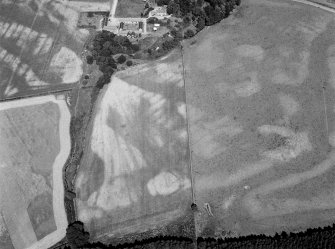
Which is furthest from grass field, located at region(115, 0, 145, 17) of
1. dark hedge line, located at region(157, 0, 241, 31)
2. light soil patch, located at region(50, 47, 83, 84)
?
light soil patch, located at region(50, 47, 83, 84)

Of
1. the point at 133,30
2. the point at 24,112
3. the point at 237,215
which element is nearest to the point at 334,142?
the point at 237,215

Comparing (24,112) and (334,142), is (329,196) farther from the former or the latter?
(24,112)

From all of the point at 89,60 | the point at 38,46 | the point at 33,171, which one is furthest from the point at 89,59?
the point at 33,171

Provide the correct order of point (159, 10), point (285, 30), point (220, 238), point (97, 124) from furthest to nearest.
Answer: point (159, 10)
point (285, 30)
point (97, 124)
point (220, 238)

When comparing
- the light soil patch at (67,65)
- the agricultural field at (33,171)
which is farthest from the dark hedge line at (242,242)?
the light soil patch at (67,65)

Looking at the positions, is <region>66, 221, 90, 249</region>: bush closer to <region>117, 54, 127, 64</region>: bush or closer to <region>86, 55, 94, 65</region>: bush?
<region>117, 54, 127, 64</region>: bush

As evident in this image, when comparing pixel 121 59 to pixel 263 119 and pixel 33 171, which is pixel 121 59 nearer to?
pixel 33 171
